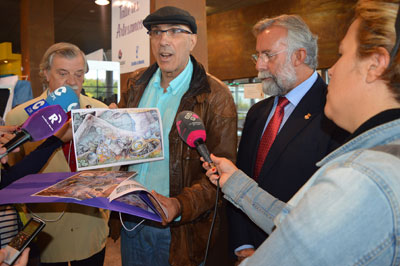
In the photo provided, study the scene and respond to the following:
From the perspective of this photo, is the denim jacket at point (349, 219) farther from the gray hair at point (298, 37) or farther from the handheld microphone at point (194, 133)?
the gray hair at point (298, 37)

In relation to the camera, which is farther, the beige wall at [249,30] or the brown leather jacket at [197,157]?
the beige wall at [249,30]

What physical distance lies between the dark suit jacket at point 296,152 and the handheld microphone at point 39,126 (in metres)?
0.97

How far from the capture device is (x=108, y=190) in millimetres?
1169

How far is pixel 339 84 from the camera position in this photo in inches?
33.9

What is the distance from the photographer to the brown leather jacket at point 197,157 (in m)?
1.59

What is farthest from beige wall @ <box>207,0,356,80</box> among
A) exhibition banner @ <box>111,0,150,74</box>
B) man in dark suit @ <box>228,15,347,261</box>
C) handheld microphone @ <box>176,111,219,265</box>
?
handheld microphone @ <box>176,111,219,265</box>

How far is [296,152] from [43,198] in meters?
1.08

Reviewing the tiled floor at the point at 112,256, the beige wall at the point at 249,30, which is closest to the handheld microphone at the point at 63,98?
the tiled floor at the point at 112,256

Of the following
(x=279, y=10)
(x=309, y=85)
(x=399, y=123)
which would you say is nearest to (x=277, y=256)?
(x=399, y=123)

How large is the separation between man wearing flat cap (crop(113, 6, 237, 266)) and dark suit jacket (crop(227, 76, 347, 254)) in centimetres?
18

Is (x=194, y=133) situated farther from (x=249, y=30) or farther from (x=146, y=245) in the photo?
(x=249, y=30)

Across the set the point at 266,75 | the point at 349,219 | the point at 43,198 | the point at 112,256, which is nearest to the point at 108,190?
the point at 43,198

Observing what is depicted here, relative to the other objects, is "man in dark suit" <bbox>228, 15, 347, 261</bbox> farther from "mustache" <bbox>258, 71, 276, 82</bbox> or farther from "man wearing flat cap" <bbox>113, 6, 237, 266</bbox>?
"man wearing flat cap" <bbox>113, 6, 237, 266</bbox>

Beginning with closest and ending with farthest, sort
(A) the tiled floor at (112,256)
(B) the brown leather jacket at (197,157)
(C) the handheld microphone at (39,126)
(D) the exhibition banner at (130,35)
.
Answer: (C) the handheld microphone at (39,126), (B) the brown leather jacket at (197,157), (D) the exhibition banner at (130,35), (A) the tiled floor at (112,256)
